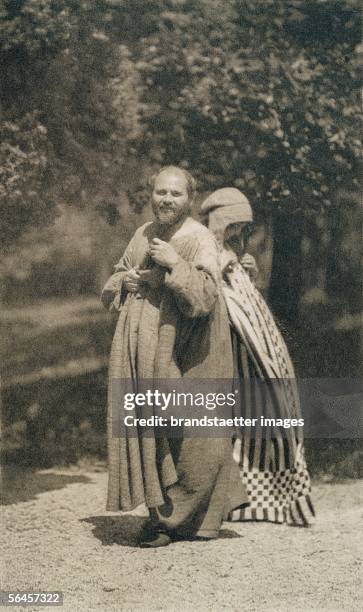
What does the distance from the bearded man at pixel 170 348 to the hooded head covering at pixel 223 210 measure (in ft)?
1.75

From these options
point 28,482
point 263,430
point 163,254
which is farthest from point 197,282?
point 28,482

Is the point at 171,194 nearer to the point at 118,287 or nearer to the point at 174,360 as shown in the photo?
the point at 118,287

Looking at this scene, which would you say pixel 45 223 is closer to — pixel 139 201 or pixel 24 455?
pixel 139 201

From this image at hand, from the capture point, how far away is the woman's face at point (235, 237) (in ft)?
22.4

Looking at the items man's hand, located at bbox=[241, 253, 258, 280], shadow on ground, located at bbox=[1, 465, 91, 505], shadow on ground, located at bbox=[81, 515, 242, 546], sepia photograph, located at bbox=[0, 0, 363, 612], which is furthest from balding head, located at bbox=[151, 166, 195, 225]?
shadow on ground, located at bbox=[1, 465, 91, 505]

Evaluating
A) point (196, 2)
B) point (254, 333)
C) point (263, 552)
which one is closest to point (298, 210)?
point (254, 333)

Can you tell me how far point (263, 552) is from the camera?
6.20 metres

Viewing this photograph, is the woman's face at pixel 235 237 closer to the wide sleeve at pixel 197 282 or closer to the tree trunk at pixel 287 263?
the tree trunk at pixel 287 263

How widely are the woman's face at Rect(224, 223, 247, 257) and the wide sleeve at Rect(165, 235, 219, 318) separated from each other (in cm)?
68

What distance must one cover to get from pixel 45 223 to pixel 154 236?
3.57 feet

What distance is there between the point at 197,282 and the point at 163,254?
0.21m

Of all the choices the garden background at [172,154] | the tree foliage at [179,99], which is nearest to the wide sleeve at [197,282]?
the garden background at [172,154]

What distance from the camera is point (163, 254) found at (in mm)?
5953

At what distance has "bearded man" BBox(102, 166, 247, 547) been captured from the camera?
19.7ft
